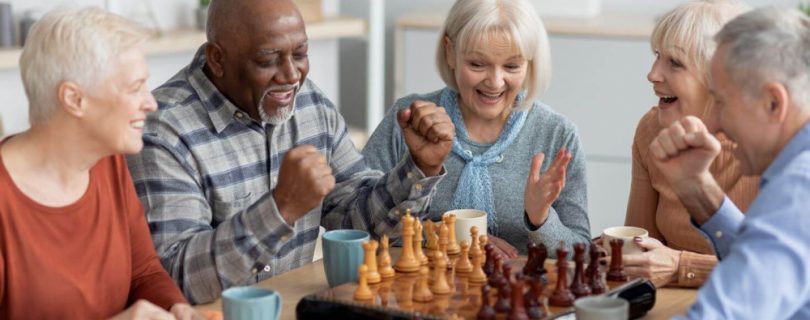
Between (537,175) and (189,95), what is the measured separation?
724 mm

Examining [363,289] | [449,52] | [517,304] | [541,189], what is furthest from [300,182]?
[449,52]

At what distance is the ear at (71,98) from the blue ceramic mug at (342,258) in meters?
0.49

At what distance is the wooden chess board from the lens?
1898 millimetres

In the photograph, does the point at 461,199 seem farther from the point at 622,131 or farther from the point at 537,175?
the point at 622,131

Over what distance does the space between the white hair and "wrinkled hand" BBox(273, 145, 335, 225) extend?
2.97ft

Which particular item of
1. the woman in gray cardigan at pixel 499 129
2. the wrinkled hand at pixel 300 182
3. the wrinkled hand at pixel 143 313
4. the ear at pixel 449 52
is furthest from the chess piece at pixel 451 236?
the ear at pixel 449 52

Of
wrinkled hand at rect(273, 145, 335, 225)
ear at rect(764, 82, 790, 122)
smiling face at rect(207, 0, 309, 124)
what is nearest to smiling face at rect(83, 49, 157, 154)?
wrinkled hand at rect(273, 145, 335, 225)

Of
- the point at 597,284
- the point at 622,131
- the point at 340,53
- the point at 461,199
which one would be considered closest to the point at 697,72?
the point at 461,199

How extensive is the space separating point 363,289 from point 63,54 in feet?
1.96

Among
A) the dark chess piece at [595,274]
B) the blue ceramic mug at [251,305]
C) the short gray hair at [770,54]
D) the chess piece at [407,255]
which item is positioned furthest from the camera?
the chess piece at [407,255]

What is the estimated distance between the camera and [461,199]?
2.81 m

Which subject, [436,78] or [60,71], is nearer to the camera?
[60,71]

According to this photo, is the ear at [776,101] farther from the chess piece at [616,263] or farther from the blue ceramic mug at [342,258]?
the blue ceramic mug at [342,258]

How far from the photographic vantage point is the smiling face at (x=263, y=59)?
238cm
